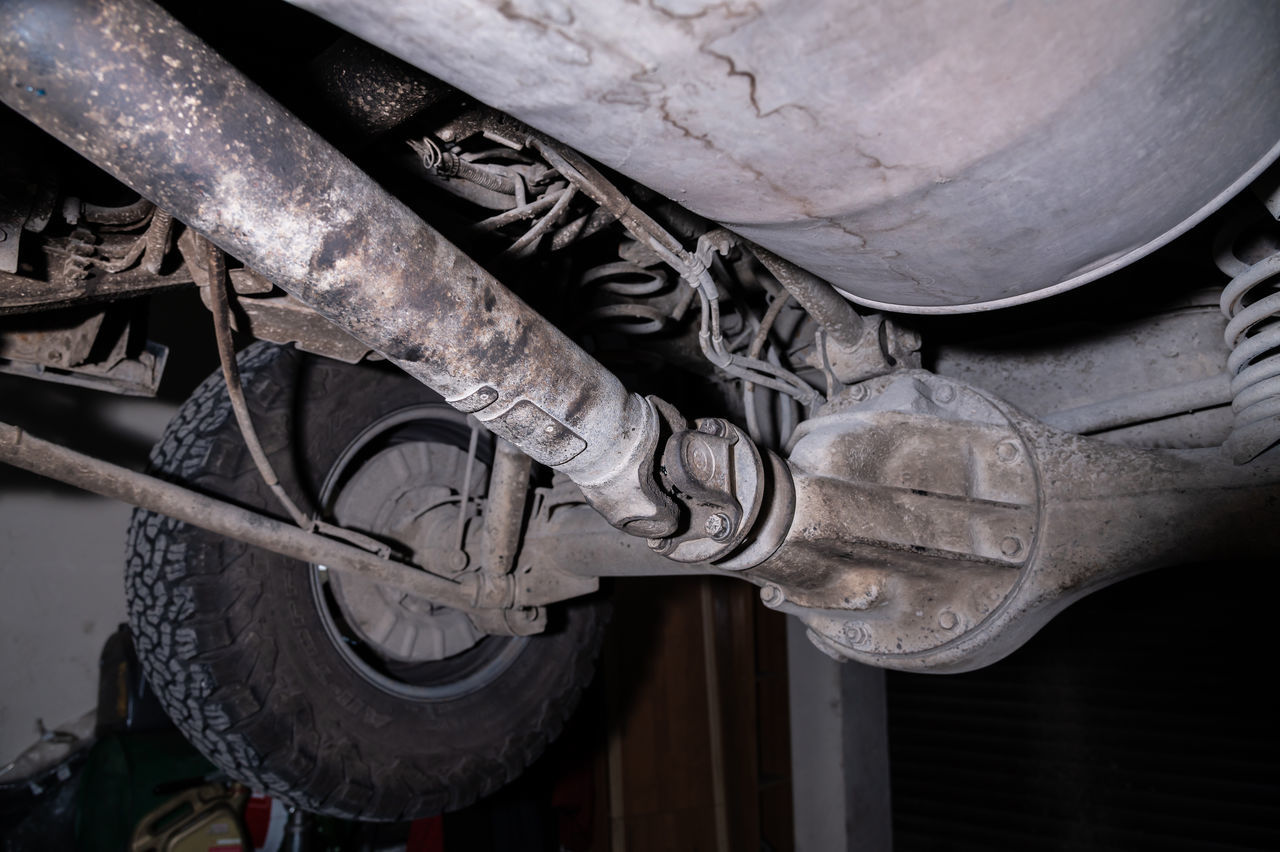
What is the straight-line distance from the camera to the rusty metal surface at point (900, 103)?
0.61 meters

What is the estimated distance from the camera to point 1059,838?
4461 millimetres

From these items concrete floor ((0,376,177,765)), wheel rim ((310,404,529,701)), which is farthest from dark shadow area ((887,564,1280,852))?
concrete floor ((0,376,177,765))

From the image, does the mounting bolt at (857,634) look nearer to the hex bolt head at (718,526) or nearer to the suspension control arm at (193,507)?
the hex bolt head at (718,526)

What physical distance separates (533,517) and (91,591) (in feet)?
12.3

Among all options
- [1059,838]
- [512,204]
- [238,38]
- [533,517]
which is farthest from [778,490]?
[1059,838]

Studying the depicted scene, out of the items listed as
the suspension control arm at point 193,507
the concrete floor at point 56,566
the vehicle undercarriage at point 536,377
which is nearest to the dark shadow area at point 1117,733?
the vehicle undercarriage at point 536,377

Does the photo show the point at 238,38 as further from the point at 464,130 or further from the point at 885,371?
the point at 885,371

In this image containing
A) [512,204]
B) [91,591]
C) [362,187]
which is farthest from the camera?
[91,591]

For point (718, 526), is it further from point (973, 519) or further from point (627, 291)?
point (627, 291)

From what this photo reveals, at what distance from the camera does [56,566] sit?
13.8 ft

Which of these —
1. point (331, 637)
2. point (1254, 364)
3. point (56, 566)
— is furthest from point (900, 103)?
point (56, 566)

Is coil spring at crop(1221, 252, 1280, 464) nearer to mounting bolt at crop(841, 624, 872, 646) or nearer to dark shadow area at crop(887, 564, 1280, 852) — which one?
mounting bolt at crop(841, 624, 872, 646)

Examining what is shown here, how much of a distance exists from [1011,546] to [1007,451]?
16 centimetres

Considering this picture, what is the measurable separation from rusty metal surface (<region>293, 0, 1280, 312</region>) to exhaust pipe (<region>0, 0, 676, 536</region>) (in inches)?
4.5
